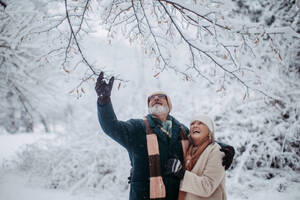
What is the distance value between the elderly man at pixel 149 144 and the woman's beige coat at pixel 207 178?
104mm

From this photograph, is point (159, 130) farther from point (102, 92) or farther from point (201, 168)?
point (102, 92)

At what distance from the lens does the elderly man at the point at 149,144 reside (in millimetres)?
1791

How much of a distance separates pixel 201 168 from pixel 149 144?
525mm

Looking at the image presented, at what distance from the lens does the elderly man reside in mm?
1791

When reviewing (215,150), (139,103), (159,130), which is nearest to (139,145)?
(159,130)

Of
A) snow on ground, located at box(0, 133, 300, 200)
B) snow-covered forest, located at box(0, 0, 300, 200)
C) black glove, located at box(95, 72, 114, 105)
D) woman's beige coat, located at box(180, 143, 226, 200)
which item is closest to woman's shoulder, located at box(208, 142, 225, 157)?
woman's beige coat, located at box(180, 143, 226, 200)

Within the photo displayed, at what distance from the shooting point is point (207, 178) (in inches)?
67.6

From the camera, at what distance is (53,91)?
20.9 ft

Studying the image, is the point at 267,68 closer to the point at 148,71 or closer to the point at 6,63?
the point at 6,63

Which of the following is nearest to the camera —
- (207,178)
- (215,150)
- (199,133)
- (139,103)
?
(207,178)

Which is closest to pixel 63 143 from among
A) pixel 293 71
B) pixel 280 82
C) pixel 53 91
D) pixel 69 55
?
pixel 53 91

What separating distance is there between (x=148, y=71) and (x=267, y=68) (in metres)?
7.84

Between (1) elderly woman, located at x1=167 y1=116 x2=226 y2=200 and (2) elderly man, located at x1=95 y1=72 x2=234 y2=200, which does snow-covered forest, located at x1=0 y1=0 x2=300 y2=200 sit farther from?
(1) elderly woman, located at x1=167 y1=116 x2=226 y2=200

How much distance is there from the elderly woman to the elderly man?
0.32 feet
